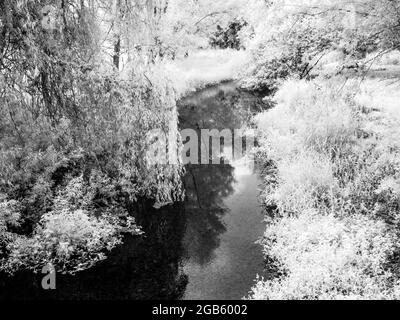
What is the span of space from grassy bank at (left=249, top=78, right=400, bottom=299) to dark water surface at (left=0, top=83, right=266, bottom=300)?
472 millimetres

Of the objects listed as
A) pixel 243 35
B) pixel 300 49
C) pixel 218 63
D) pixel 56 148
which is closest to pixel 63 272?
pixel 56 148

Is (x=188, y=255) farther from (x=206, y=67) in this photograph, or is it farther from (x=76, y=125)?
(x=206, y=67)

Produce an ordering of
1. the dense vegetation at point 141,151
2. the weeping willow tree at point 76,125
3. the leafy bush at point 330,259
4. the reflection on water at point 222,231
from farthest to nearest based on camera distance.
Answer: the reflection on water at point 222,231 < the leafy bush at point 330,259 < the dense vegetation at point 141,151 < the weeping willow tree at point 76,125

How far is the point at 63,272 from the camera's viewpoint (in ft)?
21.6

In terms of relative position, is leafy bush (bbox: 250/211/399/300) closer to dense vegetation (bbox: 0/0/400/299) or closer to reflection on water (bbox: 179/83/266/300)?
dense vegetation (bbox: 0/0/400/299)

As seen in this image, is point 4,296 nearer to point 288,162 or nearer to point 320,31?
point 288,162

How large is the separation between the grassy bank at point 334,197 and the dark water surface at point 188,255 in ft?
1.55

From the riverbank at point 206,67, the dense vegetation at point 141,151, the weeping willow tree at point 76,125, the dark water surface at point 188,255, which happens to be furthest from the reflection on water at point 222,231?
the riverbank at point 206,67

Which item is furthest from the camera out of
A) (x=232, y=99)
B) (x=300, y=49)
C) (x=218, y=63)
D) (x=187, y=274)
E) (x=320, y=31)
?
(x=218, y=63)

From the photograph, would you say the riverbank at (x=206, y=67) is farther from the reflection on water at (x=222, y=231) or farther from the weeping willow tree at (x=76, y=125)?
the weeping willow tree at (x=76, y=125)

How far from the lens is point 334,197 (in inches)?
302

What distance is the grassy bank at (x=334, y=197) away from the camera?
5.81 metres

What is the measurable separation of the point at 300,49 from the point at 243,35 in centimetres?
676

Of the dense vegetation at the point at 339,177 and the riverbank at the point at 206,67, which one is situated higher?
the riverbank at the point at 206,67
